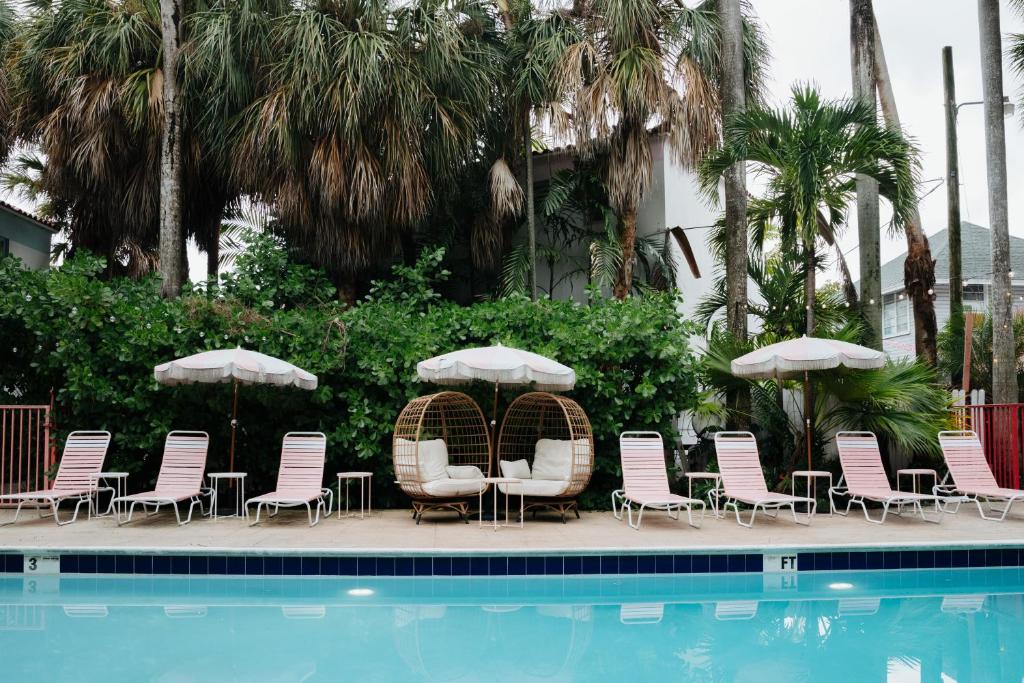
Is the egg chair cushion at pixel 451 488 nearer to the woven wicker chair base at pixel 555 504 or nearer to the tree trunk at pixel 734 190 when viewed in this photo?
the woven wicker chair base at pixel 555 504

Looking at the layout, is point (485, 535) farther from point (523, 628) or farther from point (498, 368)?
point (523, 628)

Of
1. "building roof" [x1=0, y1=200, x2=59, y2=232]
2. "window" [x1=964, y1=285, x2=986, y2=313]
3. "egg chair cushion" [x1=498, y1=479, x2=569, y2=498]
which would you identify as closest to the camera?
"egg chair cushion" [x1=498, y1=479, x2=569, y2=498]

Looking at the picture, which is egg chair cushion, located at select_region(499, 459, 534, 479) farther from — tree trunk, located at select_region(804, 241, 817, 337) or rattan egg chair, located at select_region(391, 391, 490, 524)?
tree trunk, located at select_region(804, 241, 817, 337)

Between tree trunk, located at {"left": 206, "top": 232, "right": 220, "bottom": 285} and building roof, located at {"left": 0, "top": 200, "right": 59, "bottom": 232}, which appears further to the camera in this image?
building roof, located at {"left": 0, "top": 200, "right": 59, "bottom": 232}

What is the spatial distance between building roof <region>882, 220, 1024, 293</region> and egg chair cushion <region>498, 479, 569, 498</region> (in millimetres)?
20212

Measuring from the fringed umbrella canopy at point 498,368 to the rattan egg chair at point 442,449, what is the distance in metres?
0.55

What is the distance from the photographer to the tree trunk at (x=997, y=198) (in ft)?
37.4

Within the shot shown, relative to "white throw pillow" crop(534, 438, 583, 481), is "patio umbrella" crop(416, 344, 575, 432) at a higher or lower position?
higher

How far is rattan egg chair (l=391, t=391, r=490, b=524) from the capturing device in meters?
8.48

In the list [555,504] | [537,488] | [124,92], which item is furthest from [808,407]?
[124,92]

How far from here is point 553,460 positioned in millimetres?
9195

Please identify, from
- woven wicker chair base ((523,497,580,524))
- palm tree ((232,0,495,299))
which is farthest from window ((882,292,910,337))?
woven wicker chair base ((523,497,580,524))

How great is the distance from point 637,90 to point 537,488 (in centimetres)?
616

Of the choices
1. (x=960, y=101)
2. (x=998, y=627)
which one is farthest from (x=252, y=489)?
(x=960, y=101)
